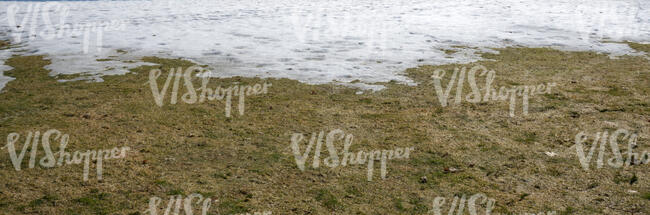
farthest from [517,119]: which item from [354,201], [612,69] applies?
[612,69]

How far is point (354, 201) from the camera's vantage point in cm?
491

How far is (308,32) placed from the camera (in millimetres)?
14312

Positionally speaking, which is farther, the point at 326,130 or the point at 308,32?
the point at 308,32

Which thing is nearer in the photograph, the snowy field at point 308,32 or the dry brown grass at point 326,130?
the dry brown grass at point 326,130

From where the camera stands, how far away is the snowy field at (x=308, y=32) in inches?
421

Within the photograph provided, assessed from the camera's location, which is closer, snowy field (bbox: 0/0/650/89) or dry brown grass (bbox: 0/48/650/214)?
dry brown grass (bbox: 0/48/650/214)

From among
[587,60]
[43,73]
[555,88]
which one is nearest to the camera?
[555,88]

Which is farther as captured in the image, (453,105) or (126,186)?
(453,105)

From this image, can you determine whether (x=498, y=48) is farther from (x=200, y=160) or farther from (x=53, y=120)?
(x=53, y=120)

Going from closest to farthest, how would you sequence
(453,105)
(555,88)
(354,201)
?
1. (354,201)
2. (453,105)
3. (555,88)

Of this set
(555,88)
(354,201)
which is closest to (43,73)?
(354,201)

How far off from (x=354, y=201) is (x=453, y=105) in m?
3.64

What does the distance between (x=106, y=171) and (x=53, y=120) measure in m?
2.15

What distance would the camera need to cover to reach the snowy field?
35.1 feet
